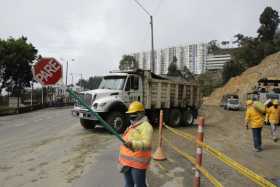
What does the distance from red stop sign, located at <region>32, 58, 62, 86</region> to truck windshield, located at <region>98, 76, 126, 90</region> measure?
9.46 meters

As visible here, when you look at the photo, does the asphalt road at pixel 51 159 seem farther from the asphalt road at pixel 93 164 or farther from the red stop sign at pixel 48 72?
the red stop sign at pixel 48 72

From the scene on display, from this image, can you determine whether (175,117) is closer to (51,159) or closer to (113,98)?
(113,98)

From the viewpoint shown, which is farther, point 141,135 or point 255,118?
point 255,118

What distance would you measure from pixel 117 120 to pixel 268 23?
220 feet

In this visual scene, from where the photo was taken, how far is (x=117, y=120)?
1337 centimetres

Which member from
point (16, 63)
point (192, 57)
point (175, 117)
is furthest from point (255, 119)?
point (192, 57)

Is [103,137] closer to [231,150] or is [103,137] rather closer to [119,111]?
[119,111]

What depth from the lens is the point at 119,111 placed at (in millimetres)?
13688

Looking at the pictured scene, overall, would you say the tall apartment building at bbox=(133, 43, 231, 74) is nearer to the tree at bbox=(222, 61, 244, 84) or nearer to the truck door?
the tree at bbox=(222, 61, 244, 84)

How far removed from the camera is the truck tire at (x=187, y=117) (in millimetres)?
18203

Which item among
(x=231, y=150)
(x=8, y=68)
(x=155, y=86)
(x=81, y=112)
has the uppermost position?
(x=8, y=68)

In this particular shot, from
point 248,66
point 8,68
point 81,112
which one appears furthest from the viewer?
point 248,66

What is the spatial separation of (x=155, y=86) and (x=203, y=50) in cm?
11672

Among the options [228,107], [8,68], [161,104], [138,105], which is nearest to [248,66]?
[228,107]
